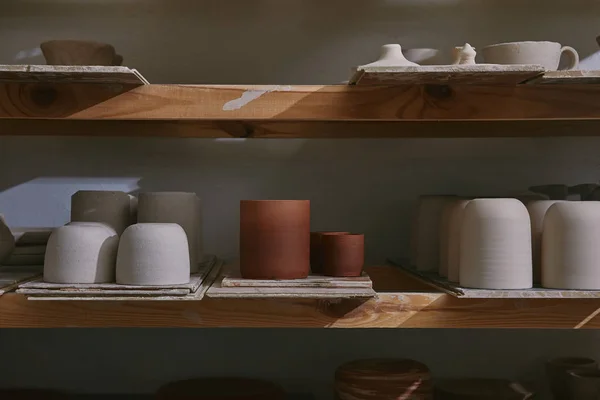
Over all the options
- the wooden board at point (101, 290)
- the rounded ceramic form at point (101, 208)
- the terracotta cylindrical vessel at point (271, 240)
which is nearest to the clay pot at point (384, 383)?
the terracotta cylindrical vessel at point (271, 240)

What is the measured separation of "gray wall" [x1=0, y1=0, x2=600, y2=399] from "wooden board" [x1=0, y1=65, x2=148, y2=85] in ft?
1.63

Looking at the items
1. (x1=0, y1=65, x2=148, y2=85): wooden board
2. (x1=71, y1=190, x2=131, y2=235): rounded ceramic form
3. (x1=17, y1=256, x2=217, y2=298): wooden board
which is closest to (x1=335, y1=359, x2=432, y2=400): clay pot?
(x1=17, y1=256, x2=217, y2=298): wooden board

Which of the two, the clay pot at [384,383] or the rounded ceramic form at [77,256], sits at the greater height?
the rounded ceramic form at [77,256]

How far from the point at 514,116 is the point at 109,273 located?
62 cm

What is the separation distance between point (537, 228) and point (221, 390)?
64 centimetres

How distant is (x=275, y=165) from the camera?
147 cm

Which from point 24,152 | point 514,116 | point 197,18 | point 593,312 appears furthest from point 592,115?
point 24,152

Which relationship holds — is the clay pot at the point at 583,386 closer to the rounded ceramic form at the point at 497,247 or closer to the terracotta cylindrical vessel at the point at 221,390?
the rounded ceramic form at the point at 497,247

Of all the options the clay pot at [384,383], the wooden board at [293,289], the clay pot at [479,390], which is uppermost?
the wooden board at [293,289]

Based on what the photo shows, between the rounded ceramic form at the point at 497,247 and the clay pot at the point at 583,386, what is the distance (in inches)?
13.2

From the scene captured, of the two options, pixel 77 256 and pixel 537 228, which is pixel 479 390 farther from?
pixel 77 256

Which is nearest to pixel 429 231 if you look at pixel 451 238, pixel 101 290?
pixel 451 238

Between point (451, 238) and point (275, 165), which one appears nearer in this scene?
point (451, 238)

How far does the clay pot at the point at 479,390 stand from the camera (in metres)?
1.24
